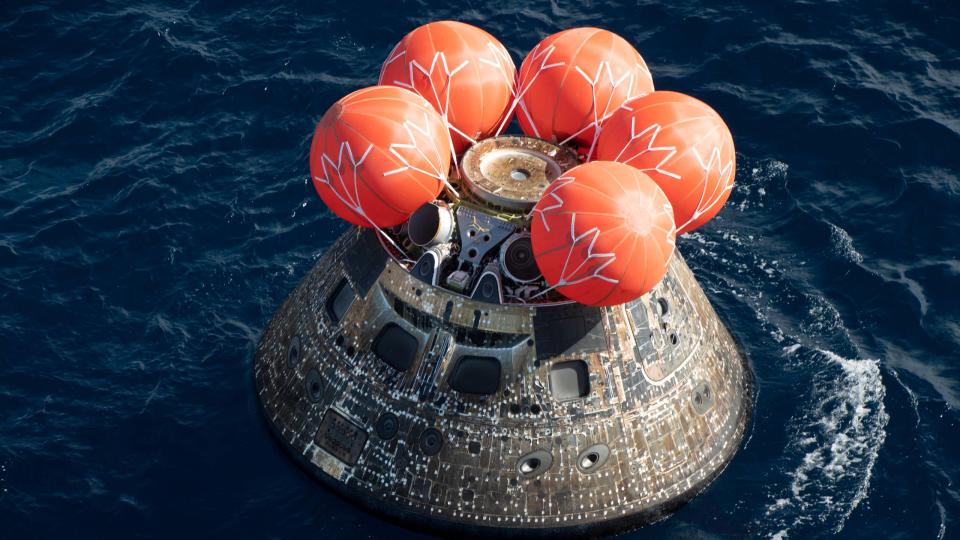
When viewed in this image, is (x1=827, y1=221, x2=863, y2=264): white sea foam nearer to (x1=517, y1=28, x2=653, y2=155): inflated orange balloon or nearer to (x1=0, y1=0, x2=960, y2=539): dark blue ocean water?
(x1=0, y1=0, x2=960, y2=539): dark blue ocean water

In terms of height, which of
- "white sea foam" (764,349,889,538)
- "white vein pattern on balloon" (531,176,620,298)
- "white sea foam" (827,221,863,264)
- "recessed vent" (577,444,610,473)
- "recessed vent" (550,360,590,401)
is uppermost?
"white vein pattern on balloon" (531,176,620,298)

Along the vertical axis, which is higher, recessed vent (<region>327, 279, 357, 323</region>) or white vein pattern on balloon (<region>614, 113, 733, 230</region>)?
white vein pattern on balloon (<region>614, 113, 733, 230</region>)

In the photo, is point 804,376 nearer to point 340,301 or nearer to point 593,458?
point 593,458

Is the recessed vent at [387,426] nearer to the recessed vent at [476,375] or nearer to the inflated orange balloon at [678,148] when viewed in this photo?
the recessed vent at [476,375]

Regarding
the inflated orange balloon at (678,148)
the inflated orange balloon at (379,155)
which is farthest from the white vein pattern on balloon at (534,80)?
the inflated orange balloon at (379,155)

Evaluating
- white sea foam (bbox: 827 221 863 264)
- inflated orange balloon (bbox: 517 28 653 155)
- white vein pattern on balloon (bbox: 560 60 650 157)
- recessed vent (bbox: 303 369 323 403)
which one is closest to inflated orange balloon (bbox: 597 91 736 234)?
white vein pattern on balloon (bbox: 560 60 650 157)
